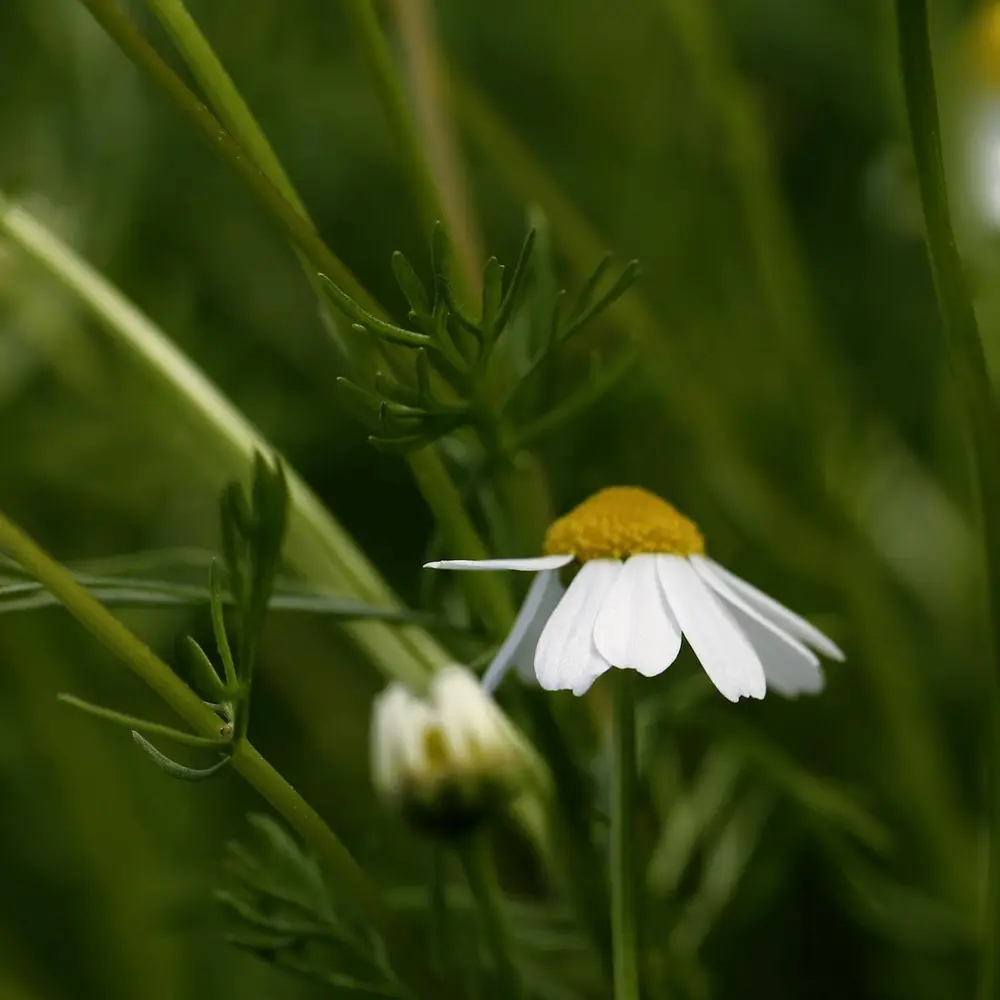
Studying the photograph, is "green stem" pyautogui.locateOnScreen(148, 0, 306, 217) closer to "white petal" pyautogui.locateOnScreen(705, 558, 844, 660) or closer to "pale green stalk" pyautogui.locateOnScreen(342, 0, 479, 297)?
"pale green stalk" pyautogui.locateOnScreen(342, 0, 479, 297)

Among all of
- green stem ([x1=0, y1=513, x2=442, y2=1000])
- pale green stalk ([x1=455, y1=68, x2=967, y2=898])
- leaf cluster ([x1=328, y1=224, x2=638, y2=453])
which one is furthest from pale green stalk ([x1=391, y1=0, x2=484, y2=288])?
green stem ([x1=0, y1=513, x2=442, y2=1000])

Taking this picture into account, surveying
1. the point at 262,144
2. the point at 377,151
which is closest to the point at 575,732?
the point at 262,144

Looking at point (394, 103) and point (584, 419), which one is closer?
point (394, 103)

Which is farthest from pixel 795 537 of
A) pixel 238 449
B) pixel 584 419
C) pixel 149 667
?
pixel 149 667

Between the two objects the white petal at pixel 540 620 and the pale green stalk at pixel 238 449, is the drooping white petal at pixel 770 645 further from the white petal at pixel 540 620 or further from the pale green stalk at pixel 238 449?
the pale green stalk at pixel 238 449

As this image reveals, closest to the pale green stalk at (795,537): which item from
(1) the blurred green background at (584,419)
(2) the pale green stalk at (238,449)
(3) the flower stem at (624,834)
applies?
(1) the blurred green background at (584,419)

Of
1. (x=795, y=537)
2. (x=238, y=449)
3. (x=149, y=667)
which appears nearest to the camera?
(x=149, y=667)

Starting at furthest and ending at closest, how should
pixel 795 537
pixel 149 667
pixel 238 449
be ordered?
pixel 795 537, pixel 238 449, pixel 149 667

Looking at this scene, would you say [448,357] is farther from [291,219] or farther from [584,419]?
[584,419]
